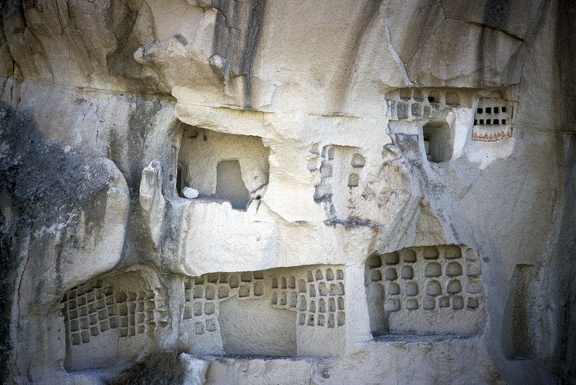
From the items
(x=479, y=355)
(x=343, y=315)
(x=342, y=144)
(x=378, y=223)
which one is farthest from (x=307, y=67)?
(x=479, y=355)

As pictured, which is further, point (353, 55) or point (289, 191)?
point (289, 191)

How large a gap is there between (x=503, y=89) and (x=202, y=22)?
2.72m

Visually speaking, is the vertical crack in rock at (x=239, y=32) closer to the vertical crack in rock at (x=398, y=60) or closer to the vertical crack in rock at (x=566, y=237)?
the vertical crack in rock at (x=398, y=60)

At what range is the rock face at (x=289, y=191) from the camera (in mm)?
7809

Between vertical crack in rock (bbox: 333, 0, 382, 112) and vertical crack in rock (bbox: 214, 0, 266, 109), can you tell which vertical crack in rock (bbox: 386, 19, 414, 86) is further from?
vertical crack in rock (bbox: 214, 0, 266, 109)

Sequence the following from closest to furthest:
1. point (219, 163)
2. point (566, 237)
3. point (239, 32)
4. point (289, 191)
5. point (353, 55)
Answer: point (239, 32) < point (353, 55) < point (289, 191) < point (566, 237) < point (219, 163)

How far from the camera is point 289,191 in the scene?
8.30 m

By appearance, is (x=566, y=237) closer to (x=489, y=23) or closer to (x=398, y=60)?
(x=489, y=23)

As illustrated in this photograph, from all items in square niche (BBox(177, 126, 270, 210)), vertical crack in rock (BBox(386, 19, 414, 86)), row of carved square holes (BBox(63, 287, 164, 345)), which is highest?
vertical crack in rock (BBox(386, 19, 414, 86))

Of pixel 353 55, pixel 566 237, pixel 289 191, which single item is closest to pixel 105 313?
pixel 289 191

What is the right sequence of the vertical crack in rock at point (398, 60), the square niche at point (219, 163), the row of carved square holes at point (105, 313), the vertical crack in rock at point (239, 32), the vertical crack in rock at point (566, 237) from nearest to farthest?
the vertical crack in rock at point (239, 32)
the vertical crack in rock at point (398, 60)
the vertical crack in rock at point (566, 237)
the row of carved square holes at point (105, 313)
the square niche at point (219, 163)

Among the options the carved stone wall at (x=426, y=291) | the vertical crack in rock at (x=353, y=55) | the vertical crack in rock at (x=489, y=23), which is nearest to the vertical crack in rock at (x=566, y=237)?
the vertical crack in rock at (x=489, y=23)

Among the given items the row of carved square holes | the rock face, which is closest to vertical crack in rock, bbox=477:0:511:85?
the rock face

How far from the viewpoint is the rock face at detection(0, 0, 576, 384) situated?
7809 mm
